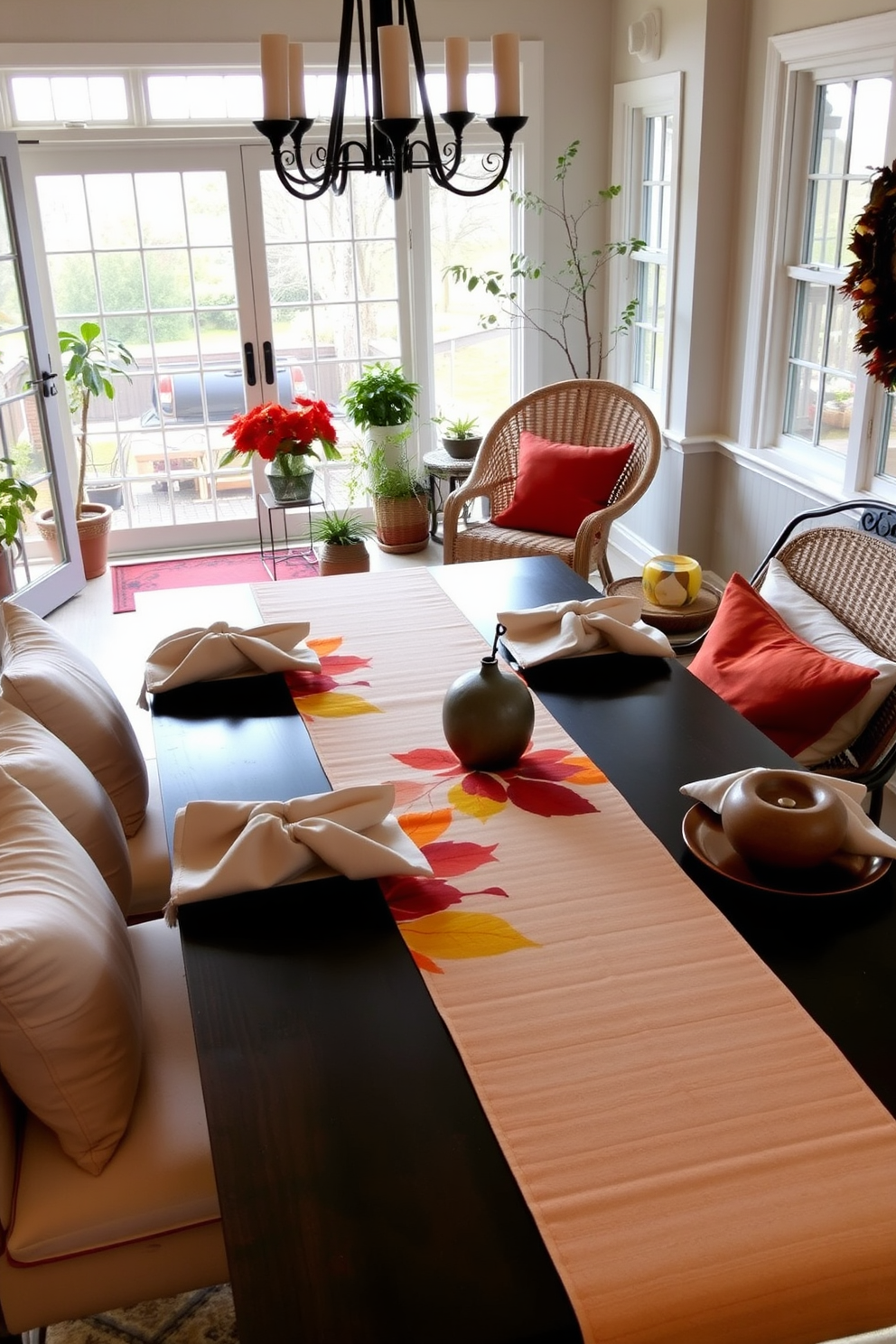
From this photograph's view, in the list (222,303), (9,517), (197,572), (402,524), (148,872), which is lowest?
(197,572)

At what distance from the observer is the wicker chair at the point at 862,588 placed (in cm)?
246

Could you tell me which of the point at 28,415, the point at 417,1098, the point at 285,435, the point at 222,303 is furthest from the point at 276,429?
the point at 417,1098

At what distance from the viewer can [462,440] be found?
17.9ft

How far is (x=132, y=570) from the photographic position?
5617 millimetres

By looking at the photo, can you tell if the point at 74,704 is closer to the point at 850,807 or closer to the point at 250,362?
the point at 850,807

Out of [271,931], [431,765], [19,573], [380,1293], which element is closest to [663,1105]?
[380,1293]

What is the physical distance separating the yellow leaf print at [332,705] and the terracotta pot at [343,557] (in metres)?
2.79

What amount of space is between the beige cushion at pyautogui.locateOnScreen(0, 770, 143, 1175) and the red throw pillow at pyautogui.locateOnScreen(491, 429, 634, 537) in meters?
3.04

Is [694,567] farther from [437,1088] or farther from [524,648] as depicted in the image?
[437,1088]

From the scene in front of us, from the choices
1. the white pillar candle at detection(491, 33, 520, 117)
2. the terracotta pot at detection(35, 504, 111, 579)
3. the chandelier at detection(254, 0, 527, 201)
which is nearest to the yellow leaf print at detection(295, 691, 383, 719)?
the chandelier at detection(254, 0, 527, 201)

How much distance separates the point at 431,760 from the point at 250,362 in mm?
4076

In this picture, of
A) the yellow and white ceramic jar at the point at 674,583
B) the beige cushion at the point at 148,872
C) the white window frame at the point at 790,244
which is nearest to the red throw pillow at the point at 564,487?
the white window frame at the point at 790,244

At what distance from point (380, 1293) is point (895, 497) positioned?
10.5 ft

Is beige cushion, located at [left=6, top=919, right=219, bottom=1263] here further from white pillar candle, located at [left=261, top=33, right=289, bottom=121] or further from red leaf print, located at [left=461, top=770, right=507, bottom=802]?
white pillar candle, located at [left=261, top=33, right=289, bottom=121]
